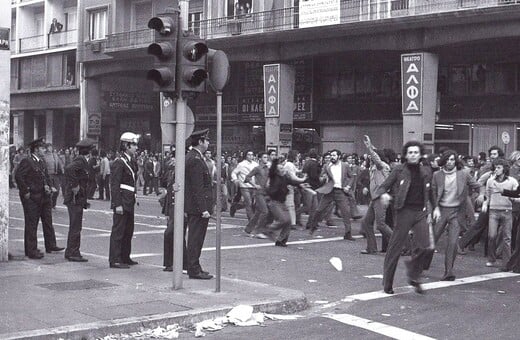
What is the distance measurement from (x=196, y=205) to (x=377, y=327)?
3224 mm

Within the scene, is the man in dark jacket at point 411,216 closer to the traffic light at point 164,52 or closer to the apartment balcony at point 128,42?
the traffic light at point 164,52

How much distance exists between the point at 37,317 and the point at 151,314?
1104 mm

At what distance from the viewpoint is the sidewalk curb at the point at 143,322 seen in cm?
688

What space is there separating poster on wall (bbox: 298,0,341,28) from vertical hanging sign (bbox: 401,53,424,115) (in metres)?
2.74

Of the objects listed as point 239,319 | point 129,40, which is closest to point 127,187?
point 239,319

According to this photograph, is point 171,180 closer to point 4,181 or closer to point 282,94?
point 4,181

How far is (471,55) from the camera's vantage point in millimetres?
27047

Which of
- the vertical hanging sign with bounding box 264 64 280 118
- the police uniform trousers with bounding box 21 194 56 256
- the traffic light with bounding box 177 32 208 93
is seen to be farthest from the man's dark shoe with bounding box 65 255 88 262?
the vertical hanging sign with bounding box 264 64 280 118

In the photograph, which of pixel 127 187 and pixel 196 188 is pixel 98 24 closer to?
pixel 127 187

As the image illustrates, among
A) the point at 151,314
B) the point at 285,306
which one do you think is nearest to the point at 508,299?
the point at 285,306

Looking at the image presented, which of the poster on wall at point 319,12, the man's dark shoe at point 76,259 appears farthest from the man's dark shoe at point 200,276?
the poster on wall at point 319,12

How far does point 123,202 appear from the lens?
11.2 m

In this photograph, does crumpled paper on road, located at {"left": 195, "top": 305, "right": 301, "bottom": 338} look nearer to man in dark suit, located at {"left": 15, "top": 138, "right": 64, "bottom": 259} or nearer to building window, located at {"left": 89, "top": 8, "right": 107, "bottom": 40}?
man in dark suit, located at {"left": 15, "top": 138, "right": 64, "bottom": 259}

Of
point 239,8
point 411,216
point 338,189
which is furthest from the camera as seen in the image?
point 239,8
